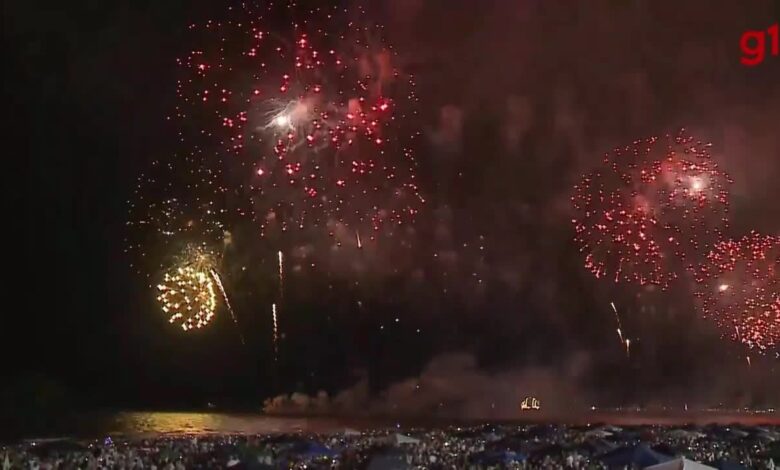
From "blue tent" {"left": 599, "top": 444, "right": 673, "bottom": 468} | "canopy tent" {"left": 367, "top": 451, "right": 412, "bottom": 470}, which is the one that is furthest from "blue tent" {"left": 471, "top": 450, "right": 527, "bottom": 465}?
"canopy tent" {"left": 367, "top": 451, "right": 412, "bottom": 470}

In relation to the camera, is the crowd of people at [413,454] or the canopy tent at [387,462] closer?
the canopy tent at [387,462]

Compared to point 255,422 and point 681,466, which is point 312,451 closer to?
point 681,466

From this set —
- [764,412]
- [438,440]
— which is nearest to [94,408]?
[438,440]

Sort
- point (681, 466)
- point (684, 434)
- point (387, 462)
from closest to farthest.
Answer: point (681, 466) → point (387, 462) → point (684, 434)

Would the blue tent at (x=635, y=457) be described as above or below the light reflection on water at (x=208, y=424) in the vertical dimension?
above

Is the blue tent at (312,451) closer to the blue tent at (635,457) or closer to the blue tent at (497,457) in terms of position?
the blue tent at (497,457)

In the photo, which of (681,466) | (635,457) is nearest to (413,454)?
(635,457)

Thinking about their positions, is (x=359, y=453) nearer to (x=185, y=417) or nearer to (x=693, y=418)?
(x=185, y=417)

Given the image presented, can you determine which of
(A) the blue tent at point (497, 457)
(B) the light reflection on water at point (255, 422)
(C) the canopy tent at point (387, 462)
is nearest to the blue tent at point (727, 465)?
(A) the blue tent at point (497, 457)

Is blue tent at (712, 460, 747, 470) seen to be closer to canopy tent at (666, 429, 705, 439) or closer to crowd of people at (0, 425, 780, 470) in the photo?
crowd of people at (0, 425, 780, 470)
